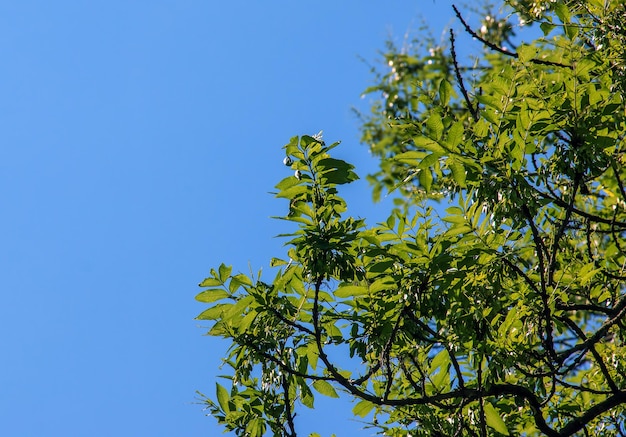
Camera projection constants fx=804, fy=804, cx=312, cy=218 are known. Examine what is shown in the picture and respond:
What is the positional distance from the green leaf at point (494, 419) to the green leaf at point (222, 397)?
4.88 feet

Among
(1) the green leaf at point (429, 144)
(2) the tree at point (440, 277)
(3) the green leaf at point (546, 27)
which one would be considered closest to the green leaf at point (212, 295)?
(2) the tree at point (440, 277)

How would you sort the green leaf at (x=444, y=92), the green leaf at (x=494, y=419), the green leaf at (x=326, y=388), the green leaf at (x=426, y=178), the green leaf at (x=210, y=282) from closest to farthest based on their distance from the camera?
the green leaf at (x=426, y=178) < the green leaf at (x=444, y=92) < the green leaf at (x=210, y=282) < the green leaf at (x=494, y=419) < the green leaf at (x=326, y=388)

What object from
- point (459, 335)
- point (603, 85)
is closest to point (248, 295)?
point (459, 335)

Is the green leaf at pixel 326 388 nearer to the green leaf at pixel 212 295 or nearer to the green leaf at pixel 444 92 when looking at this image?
the green leaf at pixel 212 295

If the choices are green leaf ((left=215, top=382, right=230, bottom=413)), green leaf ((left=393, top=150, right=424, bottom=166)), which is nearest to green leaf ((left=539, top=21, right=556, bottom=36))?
green leaf ((left=393, top=150, right=424, bottom=166))

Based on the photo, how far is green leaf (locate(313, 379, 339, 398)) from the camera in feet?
15.3

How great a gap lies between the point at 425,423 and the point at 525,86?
196 cm

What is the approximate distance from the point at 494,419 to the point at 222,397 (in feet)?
5.11

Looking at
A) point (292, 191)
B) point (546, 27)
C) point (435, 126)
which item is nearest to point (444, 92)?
point (435, 126)

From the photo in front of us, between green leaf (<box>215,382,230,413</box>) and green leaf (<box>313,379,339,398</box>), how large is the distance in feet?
1.72

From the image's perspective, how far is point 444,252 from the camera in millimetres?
4039

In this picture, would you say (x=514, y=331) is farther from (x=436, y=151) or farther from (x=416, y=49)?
(x=416, y=49)

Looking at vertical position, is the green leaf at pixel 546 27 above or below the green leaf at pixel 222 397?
above

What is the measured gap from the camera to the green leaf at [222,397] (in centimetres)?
470
